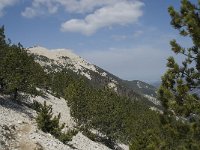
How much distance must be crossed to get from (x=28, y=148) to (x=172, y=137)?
18.7m

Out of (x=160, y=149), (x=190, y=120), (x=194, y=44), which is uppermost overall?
(x=194, y=44)

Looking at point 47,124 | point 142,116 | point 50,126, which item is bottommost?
point 50,126

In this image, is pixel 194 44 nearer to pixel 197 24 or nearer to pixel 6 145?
pixel 197 24

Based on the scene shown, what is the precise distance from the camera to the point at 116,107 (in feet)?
238

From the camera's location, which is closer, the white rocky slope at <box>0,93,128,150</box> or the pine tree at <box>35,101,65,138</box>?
the white rocky slope at <box>0,93,128,150</box>

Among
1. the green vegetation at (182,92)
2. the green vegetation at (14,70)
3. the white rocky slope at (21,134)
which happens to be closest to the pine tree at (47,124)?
the white rocky slope at (21,134)

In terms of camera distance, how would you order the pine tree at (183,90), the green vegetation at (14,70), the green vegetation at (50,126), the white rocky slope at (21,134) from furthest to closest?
the green vegetation at (14,70) < the green vegetation at (50,126) < the white rocky slope at (21,134) < the pine tree at (183,90)

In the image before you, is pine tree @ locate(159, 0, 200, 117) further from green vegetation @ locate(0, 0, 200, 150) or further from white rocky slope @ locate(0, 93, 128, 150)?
white rocky slope @ locate(0, 93, 128, 150)

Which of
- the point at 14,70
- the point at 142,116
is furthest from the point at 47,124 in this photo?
the point at 142,116

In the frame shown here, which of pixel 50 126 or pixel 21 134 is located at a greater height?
pixel 50 126

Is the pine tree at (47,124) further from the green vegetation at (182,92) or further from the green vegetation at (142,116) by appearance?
the green vegetation at (182,92)

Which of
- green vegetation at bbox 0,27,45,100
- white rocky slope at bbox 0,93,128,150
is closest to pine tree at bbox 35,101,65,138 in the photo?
white rocky slope at bbox 0,93,128,150

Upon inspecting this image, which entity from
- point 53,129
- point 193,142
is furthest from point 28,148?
point 193,142

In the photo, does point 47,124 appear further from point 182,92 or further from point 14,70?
point 182,92
